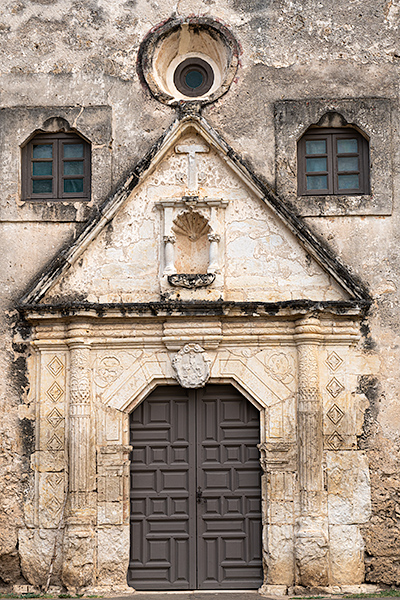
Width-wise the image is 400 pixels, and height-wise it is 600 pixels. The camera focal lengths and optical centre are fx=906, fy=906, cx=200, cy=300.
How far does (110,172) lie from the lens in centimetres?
1006

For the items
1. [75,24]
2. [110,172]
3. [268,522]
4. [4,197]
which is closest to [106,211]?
[110,172]

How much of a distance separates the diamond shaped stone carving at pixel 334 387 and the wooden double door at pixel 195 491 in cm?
82

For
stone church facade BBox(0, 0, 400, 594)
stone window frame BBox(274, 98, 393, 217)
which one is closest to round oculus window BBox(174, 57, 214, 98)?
stone church facade BBox(0, 0, 400, 594)

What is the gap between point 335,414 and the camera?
952 centimetres

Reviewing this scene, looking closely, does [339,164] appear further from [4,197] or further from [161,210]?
[4,197]

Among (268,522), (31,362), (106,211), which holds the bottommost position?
(268,522)

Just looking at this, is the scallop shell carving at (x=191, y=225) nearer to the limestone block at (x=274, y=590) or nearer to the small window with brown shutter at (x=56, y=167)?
the small window with brown shutter at (x=56, y=167)

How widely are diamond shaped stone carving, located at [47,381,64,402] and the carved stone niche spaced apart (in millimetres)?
1599

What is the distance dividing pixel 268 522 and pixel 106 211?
3.70 metres

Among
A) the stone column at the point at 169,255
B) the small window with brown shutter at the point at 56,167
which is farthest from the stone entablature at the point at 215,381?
the small window with brown shutter at the point at 56,167

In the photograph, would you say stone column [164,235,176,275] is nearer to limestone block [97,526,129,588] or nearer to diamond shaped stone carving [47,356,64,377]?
diamond shaped stone carving [47,356,64,377]

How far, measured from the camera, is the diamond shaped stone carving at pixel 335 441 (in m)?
9.48

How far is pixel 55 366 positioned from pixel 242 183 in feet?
9.31

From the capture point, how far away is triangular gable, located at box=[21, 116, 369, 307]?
9602 millimetres
